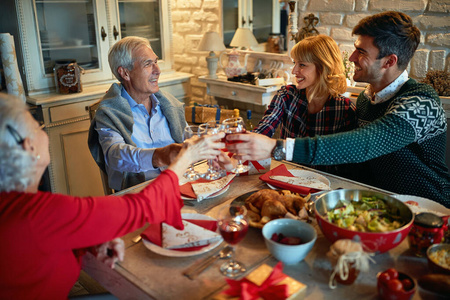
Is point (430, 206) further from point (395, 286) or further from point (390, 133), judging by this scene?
point (395, 286)

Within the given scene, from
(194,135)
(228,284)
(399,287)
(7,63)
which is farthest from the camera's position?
(7,63)

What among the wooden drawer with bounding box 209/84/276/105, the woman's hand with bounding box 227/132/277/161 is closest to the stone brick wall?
the wooden drawer with bounding box 209/84/276/105

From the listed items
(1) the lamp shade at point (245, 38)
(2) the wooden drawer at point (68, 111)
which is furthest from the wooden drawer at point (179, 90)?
(2) the wooden drawer at point (68, 111)

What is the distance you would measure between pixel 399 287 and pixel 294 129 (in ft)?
4.63

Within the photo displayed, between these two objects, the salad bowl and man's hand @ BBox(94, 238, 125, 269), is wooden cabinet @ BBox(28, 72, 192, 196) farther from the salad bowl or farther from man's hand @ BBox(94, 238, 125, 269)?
the salad bowl

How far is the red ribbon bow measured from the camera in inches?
39.5

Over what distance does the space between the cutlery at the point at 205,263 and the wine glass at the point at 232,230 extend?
0.11 ft

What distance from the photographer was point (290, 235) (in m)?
1.26

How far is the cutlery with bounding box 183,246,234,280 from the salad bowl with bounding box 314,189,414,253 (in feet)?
0.99

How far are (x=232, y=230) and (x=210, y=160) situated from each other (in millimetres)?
552

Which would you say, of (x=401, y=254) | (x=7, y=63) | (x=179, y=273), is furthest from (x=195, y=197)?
(x=7, y=63)

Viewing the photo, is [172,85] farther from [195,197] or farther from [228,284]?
[228,284]

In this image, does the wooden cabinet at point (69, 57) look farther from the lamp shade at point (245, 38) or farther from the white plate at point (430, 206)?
the white plate at point (430, 206)

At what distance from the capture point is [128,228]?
1.15 meters
